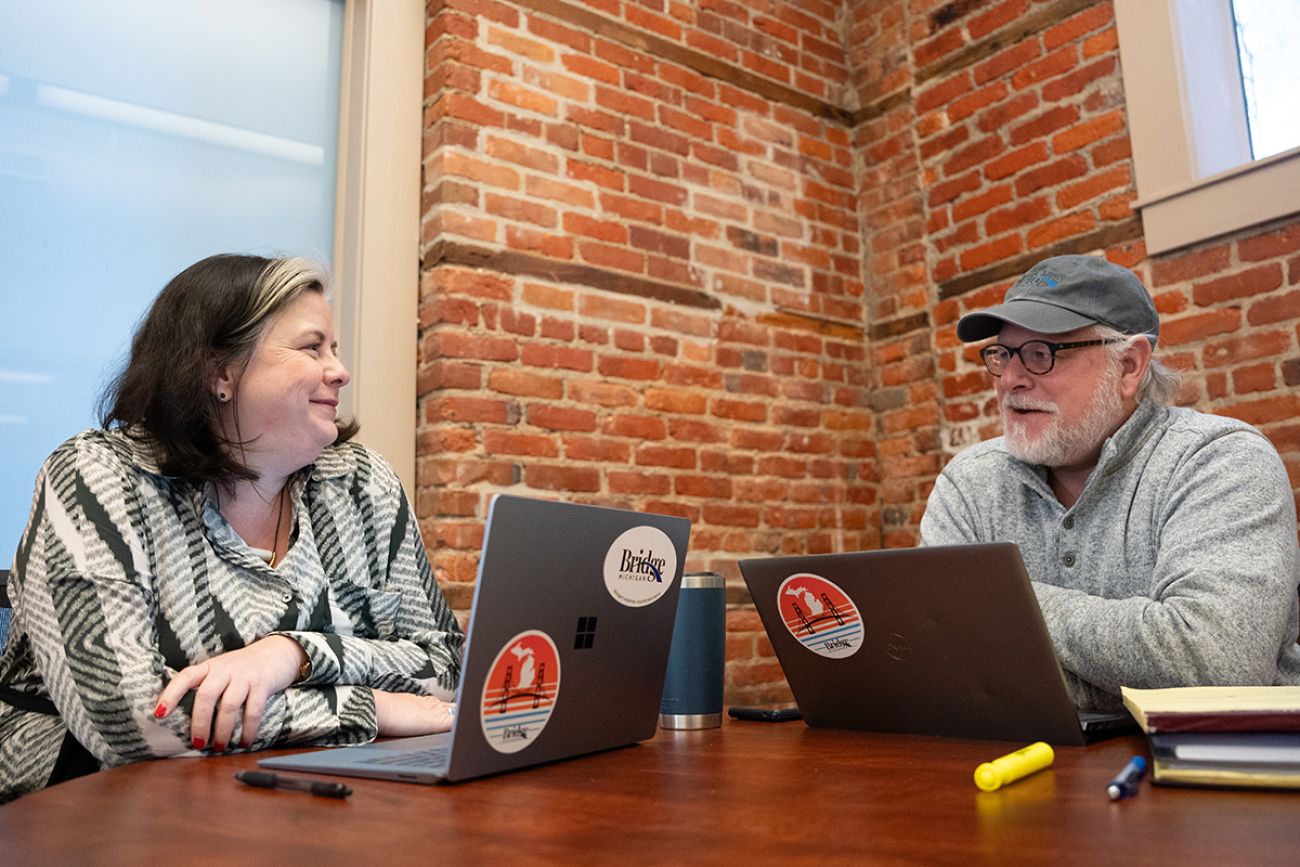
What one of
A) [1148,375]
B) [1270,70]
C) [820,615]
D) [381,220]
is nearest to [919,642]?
[820,615]

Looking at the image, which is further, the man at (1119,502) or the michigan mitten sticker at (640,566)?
the man at (1119,502)

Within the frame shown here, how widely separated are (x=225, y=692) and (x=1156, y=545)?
4.56 ft

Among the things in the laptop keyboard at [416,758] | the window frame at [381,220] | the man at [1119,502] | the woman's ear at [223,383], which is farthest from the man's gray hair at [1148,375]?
the window frame at [381,220]

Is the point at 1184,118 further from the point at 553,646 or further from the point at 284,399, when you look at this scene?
the point at 553,646

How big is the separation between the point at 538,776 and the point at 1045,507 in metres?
1.20

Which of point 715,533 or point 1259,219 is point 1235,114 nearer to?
point 1259,219

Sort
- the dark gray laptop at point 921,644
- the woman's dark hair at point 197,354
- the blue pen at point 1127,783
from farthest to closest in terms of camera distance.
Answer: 1. the woman's dark hair at point 197,354
2. the dark gray laptop at point 921,644
3. the blue pen at point 1127,783

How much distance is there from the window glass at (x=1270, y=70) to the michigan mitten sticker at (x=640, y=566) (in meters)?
2.47

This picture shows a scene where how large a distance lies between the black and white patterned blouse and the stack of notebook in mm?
905

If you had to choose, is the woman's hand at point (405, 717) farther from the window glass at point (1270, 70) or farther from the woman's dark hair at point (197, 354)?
the window glass at point (1270, 70)

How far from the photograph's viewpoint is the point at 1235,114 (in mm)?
2824

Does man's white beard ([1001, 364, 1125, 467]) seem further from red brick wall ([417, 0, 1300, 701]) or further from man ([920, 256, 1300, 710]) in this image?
red brick wall ([417, 0, 1300, 701])

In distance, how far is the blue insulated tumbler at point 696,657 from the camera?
1.23 metres

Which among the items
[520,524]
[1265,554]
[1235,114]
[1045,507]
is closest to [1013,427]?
[1045,507]
